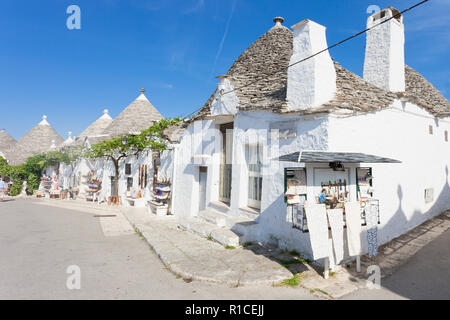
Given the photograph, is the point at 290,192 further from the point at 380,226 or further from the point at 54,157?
the point at 54,157

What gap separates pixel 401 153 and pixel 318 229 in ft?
15.2

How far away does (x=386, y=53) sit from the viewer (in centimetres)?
773

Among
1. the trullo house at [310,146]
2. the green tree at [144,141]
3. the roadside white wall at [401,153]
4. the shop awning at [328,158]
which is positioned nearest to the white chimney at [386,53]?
the trullo house at [310,146]

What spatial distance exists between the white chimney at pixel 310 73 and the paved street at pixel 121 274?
4.04 m

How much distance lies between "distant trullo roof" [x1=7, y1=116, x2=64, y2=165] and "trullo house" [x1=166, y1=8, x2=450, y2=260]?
82.9ft

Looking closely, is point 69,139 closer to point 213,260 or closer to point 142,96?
point 142,96

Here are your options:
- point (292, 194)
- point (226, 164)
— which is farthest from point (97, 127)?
point (292, 194)

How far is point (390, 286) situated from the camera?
4.34 metres

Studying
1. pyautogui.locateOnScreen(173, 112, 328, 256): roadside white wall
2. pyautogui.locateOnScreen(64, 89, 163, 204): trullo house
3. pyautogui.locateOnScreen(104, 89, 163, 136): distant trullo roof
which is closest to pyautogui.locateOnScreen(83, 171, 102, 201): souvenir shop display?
pyautogui.locateOnScreen(64, 89, 163, 204): trullo house

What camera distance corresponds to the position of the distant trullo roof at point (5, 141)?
30.4 meters

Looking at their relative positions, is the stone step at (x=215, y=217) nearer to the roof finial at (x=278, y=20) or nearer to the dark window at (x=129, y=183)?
the dark window at (x=129, y=183)
